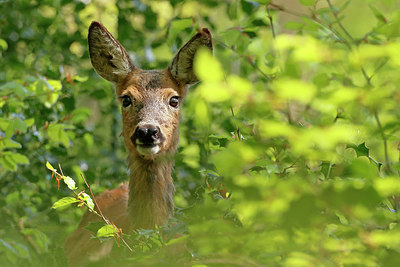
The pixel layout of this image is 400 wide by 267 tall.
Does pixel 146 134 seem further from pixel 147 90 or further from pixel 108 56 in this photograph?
pixel 108 56

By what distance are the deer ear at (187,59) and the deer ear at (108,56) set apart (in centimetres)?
40

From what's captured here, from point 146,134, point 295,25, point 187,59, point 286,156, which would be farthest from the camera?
point 187,59

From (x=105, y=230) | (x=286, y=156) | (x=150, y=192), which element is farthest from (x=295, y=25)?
(x=150, y=192)

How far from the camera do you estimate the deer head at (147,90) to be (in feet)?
12.3

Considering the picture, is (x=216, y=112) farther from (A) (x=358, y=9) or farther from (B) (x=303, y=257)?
(A) (x=358, y=9)

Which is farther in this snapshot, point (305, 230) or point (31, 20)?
→ point (31, 20)

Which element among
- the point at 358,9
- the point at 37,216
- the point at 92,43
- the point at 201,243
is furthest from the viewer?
the point at 358,9

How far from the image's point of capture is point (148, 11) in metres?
6.33

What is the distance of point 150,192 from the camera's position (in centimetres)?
387

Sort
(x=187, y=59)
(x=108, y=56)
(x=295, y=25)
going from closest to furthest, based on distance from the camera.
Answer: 1. (x=295, y=25)
2. (x=187, y=59)
3. (x=108, y=56)

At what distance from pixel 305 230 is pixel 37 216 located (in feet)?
12.7

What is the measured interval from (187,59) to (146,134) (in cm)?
89

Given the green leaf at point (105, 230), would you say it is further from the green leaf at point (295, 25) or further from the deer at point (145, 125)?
the green leaf at point (295, 25)

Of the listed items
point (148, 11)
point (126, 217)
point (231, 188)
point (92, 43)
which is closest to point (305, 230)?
point (231, 188)
